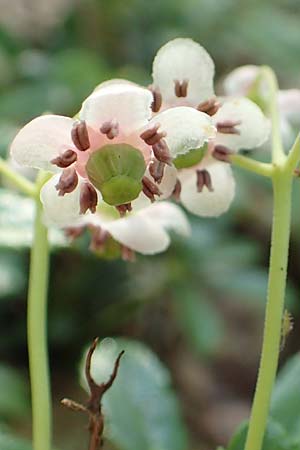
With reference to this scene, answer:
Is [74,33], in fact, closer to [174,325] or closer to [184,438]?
[174,325]

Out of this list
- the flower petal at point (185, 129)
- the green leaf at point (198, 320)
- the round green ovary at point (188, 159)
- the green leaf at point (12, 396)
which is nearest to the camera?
the flower petal at point (185, 129)

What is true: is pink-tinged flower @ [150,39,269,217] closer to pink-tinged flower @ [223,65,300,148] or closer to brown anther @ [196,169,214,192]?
brown anther @ [196,169,214,192]

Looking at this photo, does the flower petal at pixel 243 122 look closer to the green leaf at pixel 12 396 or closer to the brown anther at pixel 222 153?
the brown anther at pixel 222 153

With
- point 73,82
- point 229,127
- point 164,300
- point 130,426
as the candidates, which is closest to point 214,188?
point 229,127

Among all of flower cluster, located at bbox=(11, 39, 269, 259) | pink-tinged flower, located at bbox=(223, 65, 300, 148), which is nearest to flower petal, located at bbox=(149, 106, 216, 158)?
flower cluster, located at bbox=(11, 39, 269, 259)

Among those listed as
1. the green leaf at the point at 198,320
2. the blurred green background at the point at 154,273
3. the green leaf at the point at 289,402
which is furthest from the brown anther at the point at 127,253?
the green leaf at the point at 198,320

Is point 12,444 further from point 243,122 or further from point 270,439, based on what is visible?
point 243,122
